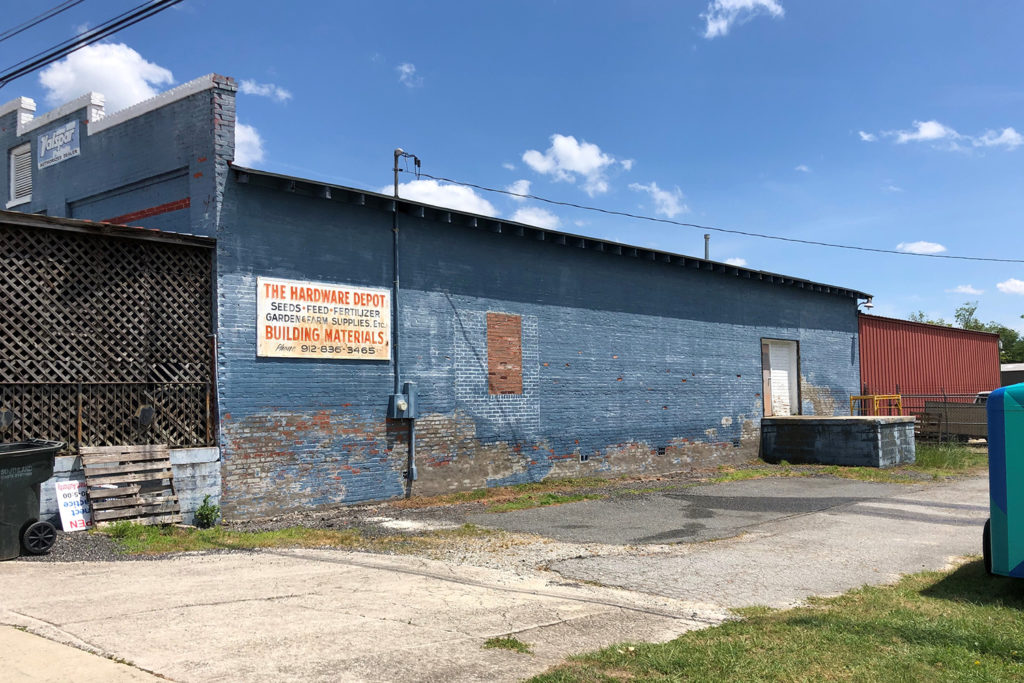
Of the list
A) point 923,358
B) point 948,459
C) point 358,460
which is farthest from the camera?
point 923,358

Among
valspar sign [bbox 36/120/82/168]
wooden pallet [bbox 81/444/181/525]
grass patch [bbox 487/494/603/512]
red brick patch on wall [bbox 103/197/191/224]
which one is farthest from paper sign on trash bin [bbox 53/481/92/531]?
valspar sign [bbox 36/120/82/168]

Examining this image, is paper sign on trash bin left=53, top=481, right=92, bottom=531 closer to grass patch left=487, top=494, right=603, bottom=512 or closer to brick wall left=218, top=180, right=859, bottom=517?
brick wall left=218, top=180, right=859, bottom=517

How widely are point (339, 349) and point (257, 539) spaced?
3.87 meters

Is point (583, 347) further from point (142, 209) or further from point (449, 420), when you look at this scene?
point (142, 209)

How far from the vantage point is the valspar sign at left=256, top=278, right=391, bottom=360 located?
41.4ft

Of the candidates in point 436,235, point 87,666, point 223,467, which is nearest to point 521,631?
point 87,666

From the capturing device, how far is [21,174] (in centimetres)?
1733

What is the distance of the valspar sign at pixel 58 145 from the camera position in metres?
15.6

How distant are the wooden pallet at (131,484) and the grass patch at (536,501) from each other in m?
5.13

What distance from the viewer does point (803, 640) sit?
19.1ft

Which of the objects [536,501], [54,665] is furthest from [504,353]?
[54,665]

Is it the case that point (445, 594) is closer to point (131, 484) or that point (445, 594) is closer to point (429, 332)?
point (131, 484)

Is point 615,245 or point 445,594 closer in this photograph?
point 445,594

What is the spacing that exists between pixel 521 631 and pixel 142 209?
11.1 m
